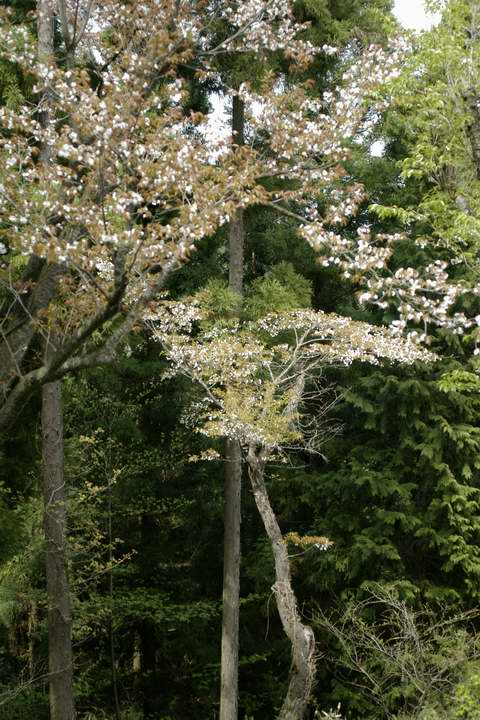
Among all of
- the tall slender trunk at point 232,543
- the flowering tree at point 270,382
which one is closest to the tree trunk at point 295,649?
the flowering tree at point 270,382

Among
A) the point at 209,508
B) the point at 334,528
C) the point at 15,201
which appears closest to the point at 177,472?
the point at 209,508

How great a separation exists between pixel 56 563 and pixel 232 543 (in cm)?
283

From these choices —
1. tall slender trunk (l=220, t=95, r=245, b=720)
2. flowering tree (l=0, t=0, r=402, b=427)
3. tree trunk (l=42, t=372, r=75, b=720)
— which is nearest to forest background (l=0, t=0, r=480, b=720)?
tree trunk (l=42, t=372, r=75, b=720)

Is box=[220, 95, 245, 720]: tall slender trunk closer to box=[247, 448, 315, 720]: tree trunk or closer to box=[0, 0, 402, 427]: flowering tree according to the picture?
box=[247, 448, 315, 720]: tree trunk

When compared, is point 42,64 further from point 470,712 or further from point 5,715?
point 5,715

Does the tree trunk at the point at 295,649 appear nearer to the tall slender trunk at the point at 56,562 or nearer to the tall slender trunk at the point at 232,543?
the tall slender trunk at the point at 232,543

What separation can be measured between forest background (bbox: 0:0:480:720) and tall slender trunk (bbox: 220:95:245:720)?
520 mm

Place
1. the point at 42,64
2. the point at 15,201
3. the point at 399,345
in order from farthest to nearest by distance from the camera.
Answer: the point at 399,345, the point at 42,64, the point at 15,201

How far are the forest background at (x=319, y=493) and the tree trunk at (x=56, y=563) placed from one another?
1.14 ft

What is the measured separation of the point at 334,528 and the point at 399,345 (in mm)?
3603

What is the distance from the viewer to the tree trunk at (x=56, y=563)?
8.41 m

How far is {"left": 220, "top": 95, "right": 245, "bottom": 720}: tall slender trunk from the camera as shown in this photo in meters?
10.3

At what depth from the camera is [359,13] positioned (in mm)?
11609

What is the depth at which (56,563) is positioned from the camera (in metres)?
8.76
